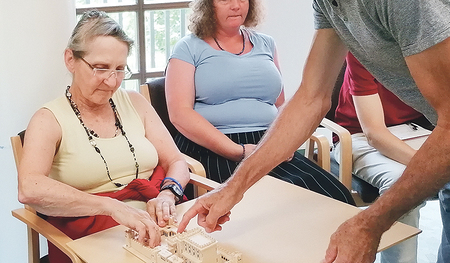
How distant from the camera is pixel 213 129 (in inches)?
97.4

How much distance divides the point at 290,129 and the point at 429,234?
1951 mm

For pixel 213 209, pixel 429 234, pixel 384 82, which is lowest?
pixel 429 234

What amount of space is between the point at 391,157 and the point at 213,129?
807 mm

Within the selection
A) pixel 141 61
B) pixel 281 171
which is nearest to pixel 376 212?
pixel 281 171

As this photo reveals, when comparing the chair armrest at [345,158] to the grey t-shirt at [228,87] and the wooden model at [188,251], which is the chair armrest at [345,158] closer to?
the grey t-shirt at [228,87]

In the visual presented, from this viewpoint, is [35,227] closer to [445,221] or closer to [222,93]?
[222,93]

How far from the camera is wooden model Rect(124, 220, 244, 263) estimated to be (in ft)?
4.33

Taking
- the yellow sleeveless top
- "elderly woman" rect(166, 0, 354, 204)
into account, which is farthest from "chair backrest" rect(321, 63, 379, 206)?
the yellow sleeveless top

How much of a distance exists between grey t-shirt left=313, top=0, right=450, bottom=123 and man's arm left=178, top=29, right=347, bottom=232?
3.8 inches

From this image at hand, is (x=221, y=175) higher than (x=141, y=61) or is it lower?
lower

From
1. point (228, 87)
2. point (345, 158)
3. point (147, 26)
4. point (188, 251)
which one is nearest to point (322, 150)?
point (345, 158)

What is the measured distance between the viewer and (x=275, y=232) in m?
1.55

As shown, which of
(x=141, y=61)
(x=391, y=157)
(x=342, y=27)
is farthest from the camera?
(x=141, y=61)

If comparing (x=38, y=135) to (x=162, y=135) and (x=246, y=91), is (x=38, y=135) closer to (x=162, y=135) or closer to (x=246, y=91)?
(x=162, y=135)
